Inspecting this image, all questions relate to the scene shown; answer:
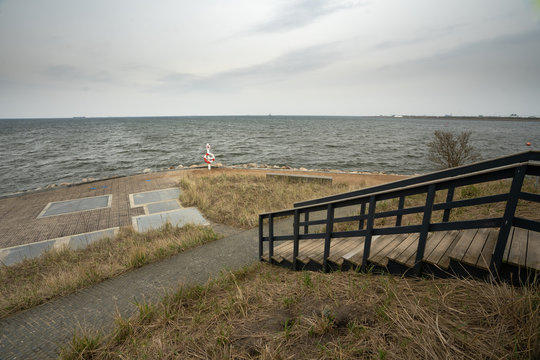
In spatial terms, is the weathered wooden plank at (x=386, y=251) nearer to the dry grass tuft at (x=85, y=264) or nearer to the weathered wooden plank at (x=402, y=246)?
the weathered wooden plank at (x=402, y=246)

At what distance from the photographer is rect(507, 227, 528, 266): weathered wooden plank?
2310 millimetres

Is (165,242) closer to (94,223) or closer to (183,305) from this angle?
(183,305)

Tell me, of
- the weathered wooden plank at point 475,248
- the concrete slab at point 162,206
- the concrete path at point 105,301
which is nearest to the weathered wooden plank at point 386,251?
the weathered wooden plank at point 475,248

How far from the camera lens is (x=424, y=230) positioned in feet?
8.85

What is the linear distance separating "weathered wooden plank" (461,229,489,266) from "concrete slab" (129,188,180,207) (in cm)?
995

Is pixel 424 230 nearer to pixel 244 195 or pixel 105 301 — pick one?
pixel 105 301

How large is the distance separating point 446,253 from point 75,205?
12.2 m

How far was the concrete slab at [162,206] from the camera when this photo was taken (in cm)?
908

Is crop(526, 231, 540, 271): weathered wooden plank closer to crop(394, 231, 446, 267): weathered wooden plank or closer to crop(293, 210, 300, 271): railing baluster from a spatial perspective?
crop(394, 231, 446, 267): weathered wooden plank

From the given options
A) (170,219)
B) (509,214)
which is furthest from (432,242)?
(170,219)

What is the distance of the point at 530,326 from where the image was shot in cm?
171

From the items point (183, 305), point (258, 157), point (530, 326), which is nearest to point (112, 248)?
A: point (183, 305)

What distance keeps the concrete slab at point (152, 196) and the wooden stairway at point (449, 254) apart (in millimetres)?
8021

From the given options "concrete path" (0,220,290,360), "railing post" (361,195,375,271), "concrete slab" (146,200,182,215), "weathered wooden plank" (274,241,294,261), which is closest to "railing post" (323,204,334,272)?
"railing post" (361,195,375,271)
